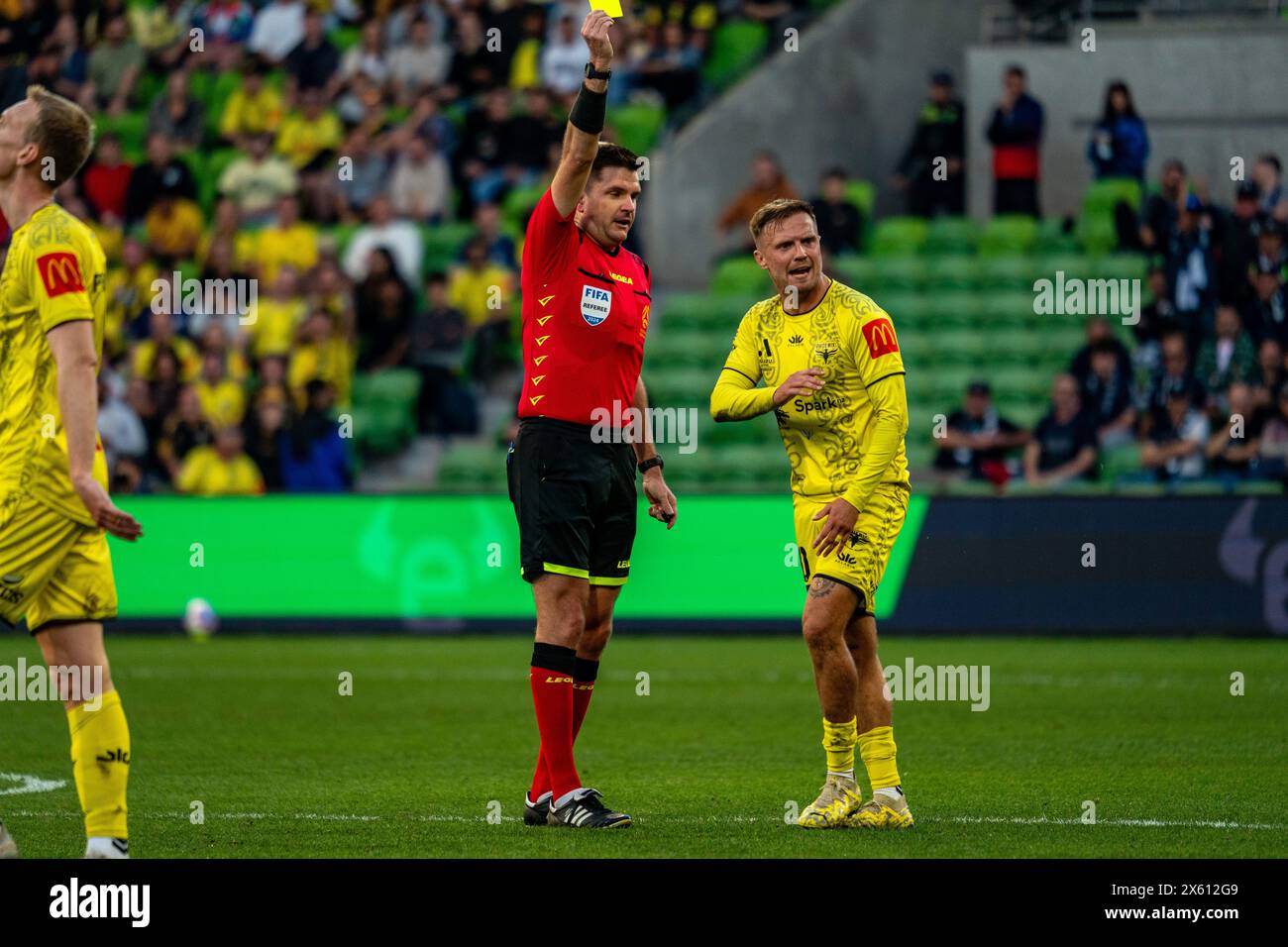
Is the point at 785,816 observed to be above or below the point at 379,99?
below

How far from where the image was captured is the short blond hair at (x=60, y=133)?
6.47m

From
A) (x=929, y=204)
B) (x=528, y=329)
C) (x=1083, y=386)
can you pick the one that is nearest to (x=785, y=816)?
(x=528, y=329)

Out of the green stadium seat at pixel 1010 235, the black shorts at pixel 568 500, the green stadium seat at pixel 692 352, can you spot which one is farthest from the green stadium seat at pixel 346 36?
the black shorts at pixel 568 500

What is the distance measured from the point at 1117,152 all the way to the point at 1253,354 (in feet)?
11.3

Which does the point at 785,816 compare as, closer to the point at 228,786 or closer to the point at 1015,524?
the point at 228,786

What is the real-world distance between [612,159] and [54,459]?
274cm

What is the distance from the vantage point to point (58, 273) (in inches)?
251

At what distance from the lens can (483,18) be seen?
23.6 m

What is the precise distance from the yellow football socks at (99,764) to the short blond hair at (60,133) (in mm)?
1708

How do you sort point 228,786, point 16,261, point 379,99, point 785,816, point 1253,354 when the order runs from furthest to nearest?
point 379,99
point 1253,354
point 228,786
point 785,816
point 16,261

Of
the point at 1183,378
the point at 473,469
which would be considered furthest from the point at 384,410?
the point at 1183,378

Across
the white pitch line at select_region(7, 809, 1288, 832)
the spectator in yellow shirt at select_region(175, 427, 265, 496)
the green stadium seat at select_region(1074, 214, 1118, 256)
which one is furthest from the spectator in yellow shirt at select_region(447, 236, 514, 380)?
the white pitch line at select_region(7, 809, 1288, 832)

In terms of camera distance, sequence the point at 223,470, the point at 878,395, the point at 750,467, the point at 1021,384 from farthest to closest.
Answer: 1. the point at 1021,384
2. the point at 750,467
3. the point at 223,470
4. the point at 878,395

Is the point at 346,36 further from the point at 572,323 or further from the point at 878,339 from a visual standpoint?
the point at 878,339
